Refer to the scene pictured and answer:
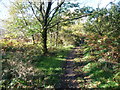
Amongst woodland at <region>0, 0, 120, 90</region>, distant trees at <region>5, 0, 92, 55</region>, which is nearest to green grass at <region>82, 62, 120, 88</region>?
woodland at <region>0, 0, 120, 90</region>

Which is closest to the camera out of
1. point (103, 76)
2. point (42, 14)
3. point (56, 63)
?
point (103, 76)

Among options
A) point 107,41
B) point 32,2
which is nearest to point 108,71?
point 107,41

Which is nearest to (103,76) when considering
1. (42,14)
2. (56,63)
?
(56,63)

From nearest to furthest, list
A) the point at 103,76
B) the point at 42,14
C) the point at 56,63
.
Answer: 1. the point at 103,76
2. the point at 56,63
3. the point at 42,14

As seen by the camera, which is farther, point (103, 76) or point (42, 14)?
point (42, 14)

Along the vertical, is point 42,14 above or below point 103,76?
above

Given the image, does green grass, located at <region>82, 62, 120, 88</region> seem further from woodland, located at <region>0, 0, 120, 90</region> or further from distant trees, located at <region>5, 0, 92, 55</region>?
distant trees, located at <region>5, 0, 92, 55</region>

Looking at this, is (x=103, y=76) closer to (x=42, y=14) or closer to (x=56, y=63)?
(x=56, y=63)

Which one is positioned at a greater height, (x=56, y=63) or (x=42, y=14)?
(x=42, y=14)

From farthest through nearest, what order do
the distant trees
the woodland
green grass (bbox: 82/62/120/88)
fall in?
1. the distant trees
2. the woodland
3. green grass (bbox: 82/62/120/88)

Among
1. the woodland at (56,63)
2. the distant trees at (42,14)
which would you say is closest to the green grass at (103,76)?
the woodland at (56,63)

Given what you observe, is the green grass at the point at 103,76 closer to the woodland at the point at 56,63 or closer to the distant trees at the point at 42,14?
the woodland at the point at 56,63

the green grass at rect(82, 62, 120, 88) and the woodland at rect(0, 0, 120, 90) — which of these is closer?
the green grass at rect(82, 62, 120, 88)

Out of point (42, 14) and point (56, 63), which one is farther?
point (42, 14)
